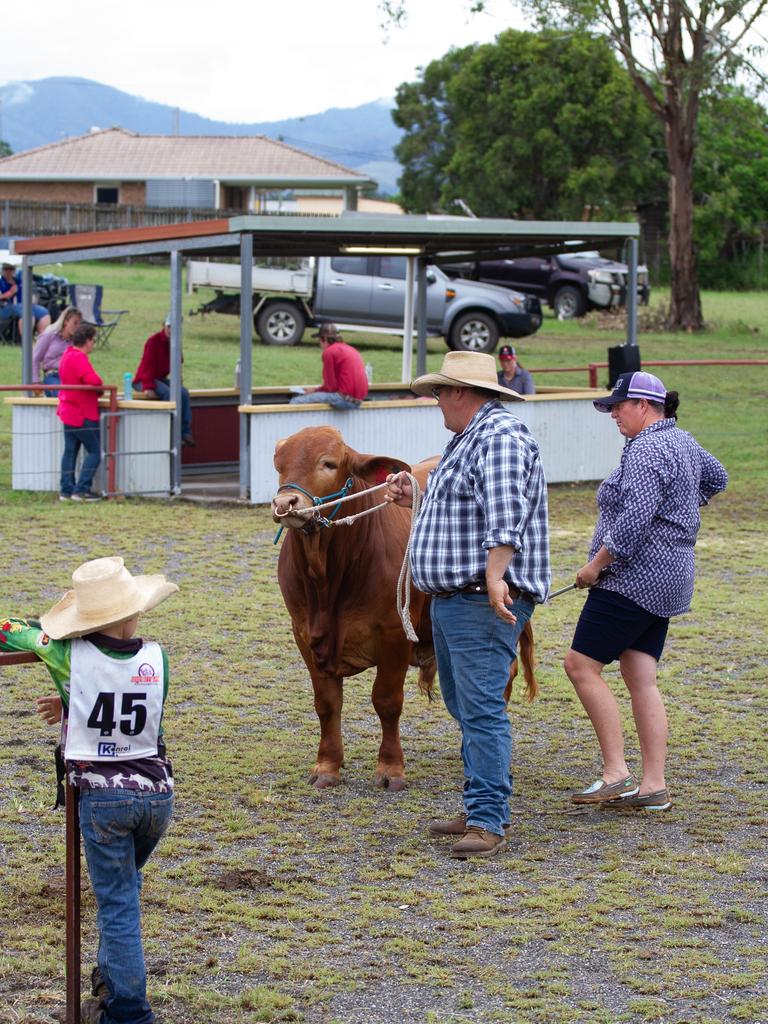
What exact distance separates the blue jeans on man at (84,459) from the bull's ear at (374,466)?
8211 mm

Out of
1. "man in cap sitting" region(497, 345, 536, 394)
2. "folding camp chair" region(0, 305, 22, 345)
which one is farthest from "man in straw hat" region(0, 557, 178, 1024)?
"folding camp chair" region(0, 305, 22, 345)

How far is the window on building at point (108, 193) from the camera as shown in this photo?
57.5 m

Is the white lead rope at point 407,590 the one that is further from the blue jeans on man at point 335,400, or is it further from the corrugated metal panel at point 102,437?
the corrugated metal panel at point 102,437

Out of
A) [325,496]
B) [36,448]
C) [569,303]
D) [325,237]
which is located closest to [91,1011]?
[325,496]

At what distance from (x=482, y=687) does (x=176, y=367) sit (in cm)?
939

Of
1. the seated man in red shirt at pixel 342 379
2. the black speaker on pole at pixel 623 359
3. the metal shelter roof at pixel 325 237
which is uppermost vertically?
the metal shelter roof at pixel 325 237

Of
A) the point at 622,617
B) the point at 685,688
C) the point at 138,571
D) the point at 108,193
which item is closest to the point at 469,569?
the point at 622,617

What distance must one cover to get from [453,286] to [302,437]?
2085 cm

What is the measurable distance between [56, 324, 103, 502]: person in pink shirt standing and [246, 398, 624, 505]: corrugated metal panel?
1.61 meters

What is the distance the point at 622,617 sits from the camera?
5.98m

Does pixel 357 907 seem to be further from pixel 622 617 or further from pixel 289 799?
pixel 622 617

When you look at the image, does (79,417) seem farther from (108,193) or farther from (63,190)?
(108,193)

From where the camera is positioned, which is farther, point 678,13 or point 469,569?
point 678,13

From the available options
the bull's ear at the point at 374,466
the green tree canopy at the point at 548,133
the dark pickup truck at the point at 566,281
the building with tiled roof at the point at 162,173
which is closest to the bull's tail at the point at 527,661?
the bull's ear at the point at 374,466
